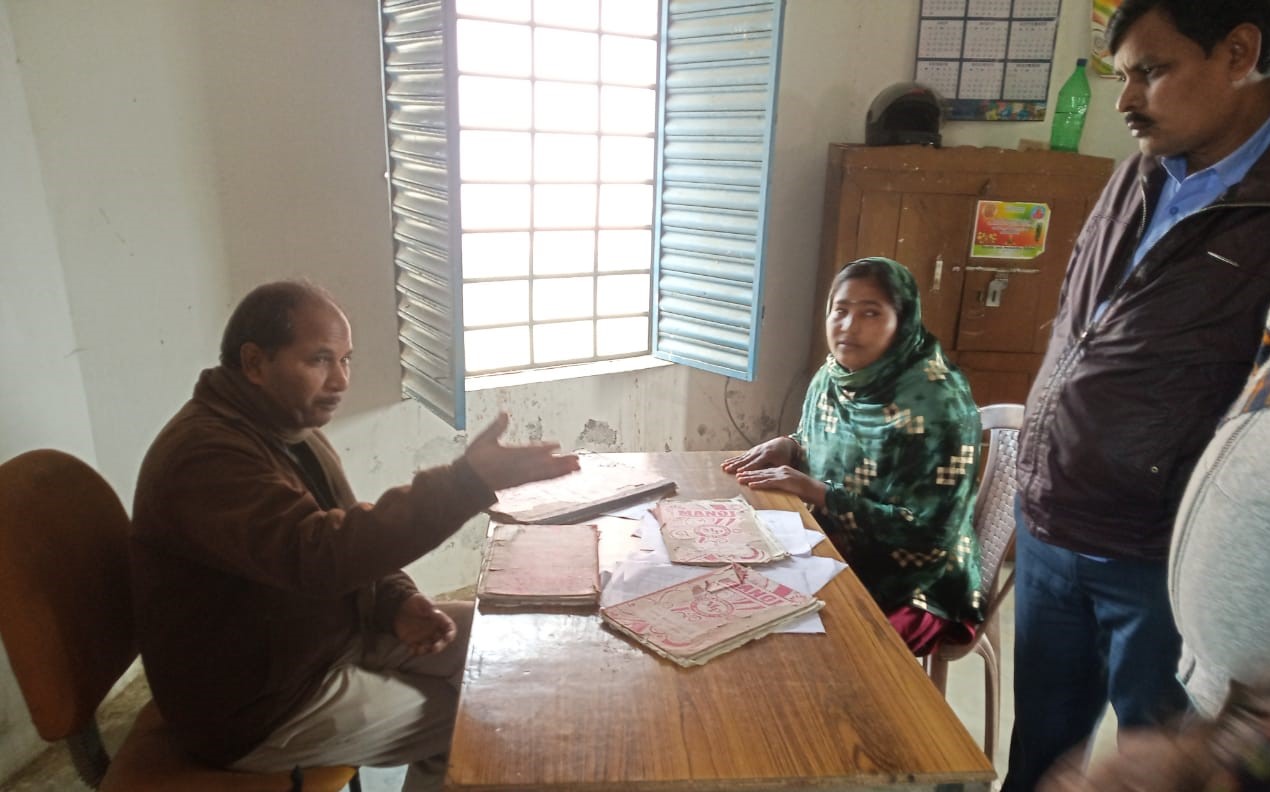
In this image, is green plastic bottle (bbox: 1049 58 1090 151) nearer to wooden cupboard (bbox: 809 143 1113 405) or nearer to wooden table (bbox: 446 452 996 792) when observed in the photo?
wooden cupboard (bbox: 809 143 1113 405)

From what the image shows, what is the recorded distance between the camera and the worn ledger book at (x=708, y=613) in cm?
111

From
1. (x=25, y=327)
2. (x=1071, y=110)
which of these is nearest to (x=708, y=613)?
(x=25, y=327)

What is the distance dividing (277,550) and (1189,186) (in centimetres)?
151

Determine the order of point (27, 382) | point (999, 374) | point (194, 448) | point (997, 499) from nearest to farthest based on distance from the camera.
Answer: point (194, 448) → point (27, 382) → point (997, 499) → point (999, 374)

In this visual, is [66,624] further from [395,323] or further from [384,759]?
[395,323]

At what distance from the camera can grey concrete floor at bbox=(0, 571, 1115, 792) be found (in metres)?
1.83

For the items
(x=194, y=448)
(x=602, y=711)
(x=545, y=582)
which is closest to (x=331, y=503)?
(x=194, y=448)

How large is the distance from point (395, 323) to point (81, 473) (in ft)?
4.07

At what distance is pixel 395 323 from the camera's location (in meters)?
2.50

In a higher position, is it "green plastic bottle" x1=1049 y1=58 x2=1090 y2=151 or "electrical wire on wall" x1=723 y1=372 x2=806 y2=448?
"green plastic bottle" x1=1049 y1=58 x2=1090 y2=151

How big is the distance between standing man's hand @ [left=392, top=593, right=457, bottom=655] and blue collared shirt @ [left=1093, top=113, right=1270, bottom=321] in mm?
1293

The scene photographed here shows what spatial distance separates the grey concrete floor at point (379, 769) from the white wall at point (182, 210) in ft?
0.38

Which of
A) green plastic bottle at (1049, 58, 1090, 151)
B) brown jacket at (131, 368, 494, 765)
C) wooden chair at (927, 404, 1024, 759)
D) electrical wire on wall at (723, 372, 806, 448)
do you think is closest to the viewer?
brown jacket at (131, 368, 494, 765)

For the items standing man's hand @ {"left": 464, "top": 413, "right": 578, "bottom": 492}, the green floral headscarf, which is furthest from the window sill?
standing man's hand @ {"left": 464, "top": 413, "right": 578, "bottom": 492}
